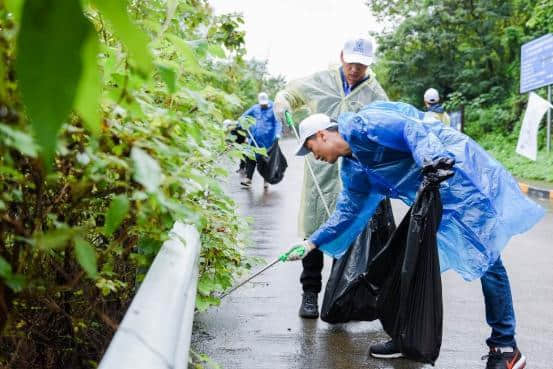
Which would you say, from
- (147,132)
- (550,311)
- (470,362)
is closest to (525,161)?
(550,311)

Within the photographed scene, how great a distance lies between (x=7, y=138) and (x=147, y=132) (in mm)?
601

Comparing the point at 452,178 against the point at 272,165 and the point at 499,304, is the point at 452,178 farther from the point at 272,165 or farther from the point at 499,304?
the point at 272,165

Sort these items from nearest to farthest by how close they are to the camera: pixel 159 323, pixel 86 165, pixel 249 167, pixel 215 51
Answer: pixel 159 323, pixel 86 165, pixel 215 51, pixel 249 167

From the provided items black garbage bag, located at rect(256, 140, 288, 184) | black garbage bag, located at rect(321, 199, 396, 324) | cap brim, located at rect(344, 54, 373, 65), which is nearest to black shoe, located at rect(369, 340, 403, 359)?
black garbage bag, located at rect(321, 199, 396, 324)

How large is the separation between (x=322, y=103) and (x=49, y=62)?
14.0 ft

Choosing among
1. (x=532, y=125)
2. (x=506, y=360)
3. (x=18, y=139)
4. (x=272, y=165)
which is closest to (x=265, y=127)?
(x=272, y=165)

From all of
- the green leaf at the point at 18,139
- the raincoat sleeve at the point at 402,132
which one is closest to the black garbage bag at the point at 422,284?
the raincoat sleeve at the point at 402,132

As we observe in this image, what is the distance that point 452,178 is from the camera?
3.23m

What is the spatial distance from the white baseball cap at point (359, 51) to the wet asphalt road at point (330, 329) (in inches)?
74.1

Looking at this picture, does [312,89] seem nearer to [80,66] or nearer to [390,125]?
[390,125]

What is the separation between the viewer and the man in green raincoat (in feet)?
14.9

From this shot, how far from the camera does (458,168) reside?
318 centimetres

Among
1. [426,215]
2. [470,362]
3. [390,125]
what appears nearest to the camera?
[426,215]

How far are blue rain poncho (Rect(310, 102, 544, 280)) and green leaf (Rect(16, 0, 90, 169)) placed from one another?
8.73ft
